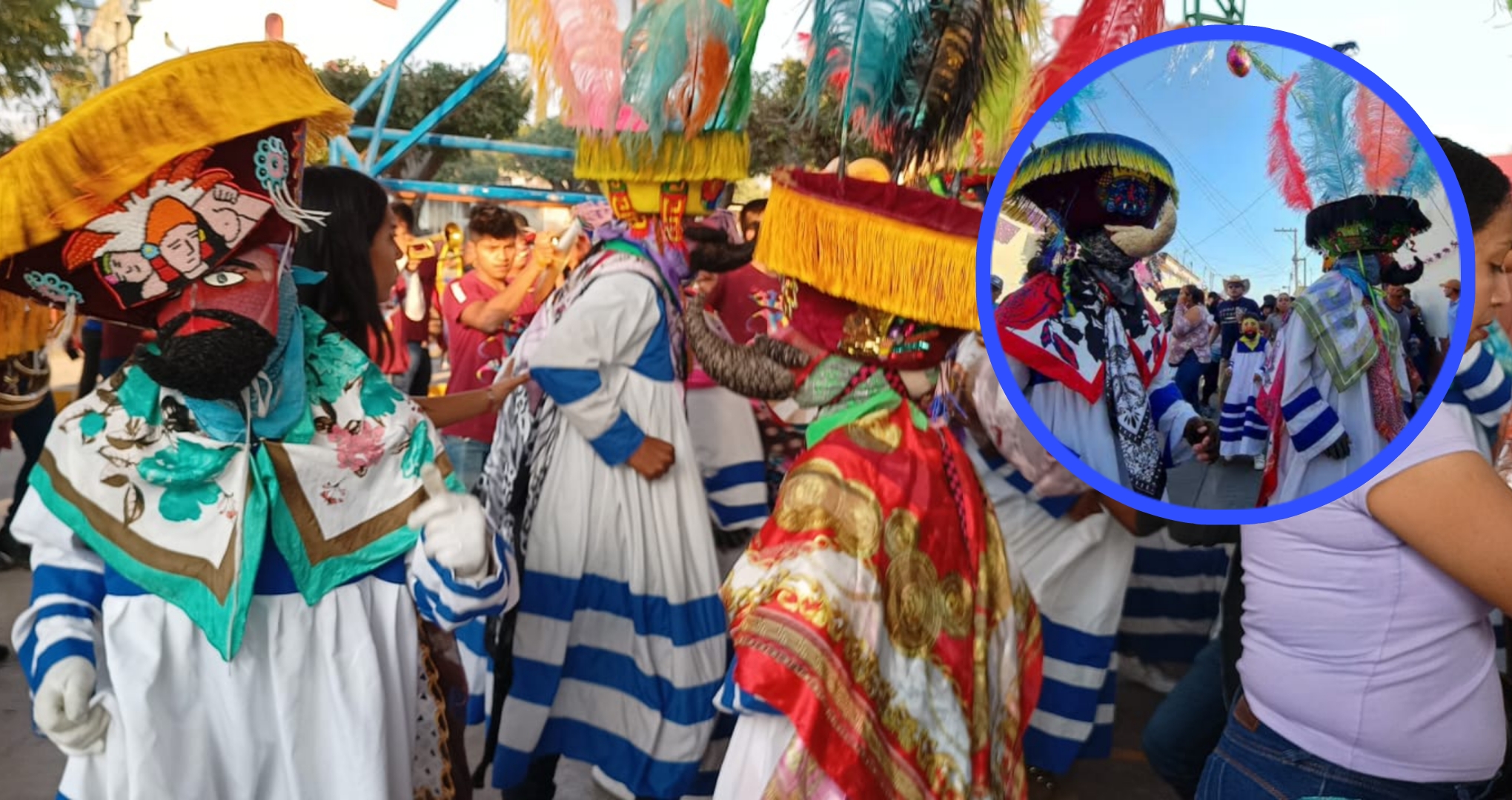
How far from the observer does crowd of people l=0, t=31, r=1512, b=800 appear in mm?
1297

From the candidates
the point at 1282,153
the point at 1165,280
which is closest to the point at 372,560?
the point at 1165,280

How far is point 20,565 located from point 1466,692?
225 inches

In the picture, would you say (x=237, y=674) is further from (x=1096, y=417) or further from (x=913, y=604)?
(x=1096, y=417)

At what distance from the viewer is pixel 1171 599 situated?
4.12 metres

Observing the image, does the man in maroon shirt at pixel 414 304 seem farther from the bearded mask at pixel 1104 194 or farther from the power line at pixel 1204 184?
the power line at pixel 1204 184

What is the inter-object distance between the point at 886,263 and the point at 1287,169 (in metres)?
0.84

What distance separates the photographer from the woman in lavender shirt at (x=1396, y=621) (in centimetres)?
143

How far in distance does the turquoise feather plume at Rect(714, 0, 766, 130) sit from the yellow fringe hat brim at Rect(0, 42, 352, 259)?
4.35 feet

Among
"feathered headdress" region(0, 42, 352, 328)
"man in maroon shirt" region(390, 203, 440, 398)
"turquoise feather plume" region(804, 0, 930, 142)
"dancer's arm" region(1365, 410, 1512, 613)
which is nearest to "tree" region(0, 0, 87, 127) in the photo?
"man in maroon shirt" region(390, 203, 440, 398)

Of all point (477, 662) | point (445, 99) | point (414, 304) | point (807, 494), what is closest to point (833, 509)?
point (807, 494)

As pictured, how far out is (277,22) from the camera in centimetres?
936

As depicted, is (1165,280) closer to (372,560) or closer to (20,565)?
(372,560)

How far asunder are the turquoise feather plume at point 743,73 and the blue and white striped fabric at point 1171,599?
→ 204cm

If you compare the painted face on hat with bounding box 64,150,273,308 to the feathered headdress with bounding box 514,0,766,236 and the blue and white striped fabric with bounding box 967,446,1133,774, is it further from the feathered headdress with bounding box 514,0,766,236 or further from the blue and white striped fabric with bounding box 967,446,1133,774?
the blue and white striped fabric with bounding box 967,446,1133,774
